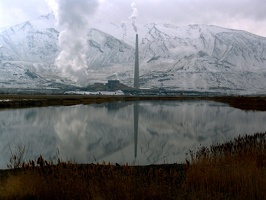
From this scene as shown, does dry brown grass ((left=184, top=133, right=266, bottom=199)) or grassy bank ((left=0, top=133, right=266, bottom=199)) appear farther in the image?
dry brown grass ((left=184, top=133, right=266, bottom=199))

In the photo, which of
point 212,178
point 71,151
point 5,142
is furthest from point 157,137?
point 212,178

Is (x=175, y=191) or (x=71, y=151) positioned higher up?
(x=175, y=191)

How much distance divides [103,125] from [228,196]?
38250 millimetres

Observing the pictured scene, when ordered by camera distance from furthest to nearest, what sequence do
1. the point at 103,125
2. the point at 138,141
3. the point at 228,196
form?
the point at 103,125 < the point at 138,141 < the point at 228,196

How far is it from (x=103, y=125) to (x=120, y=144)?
705 inches

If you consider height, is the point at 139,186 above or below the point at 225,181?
above

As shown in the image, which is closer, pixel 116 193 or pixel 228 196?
pixel 116 193

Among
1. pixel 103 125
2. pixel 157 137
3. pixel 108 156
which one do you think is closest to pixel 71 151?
pixel 108 156

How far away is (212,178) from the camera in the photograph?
12555 mm

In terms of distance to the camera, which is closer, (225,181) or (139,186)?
(139,186)

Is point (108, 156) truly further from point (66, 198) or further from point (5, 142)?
point (66, 198)

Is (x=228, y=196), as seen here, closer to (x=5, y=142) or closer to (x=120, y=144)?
(x=120, y=144)

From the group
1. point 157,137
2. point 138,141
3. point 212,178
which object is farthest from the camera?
point 157,137

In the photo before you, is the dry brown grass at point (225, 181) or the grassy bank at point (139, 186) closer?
the grassy bank at point (139, 186)
